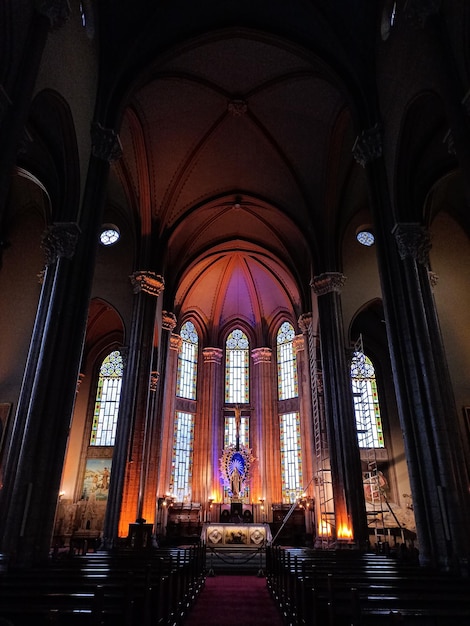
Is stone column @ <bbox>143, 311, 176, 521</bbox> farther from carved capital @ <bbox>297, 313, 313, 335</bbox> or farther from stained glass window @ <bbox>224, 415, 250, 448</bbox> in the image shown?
stained glass window @ <bbox>224, 415, 250, 448</bbox>

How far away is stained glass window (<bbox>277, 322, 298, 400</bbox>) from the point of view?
95.2 ft

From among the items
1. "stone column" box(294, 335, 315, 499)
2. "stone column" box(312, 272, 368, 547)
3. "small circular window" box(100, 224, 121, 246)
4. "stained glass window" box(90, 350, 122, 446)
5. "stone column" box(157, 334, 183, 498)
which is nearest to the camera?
"stone column" box(312, 272, 368, 547)

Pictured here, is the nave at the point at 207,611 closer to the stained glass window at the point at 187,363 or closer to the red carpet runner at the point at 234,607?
the red carpet runner at the point at 234,607

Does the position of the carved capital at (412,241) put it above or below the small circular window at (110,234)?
below

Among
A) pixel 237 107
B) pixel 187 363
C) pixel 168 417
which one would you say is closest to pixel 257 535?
pixel 168 417

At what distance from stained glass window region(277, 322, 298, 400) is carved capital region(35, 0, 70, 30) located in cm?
2238

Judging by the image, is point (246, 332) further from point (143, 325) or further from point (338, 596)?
point (338, 596)

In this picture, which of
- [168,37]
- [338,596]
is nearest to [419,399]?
[338,596]

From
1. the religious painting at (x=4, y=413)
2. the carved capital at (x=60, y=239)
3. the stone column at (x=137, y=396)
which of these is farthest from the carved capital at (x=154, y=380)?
the carved capital at (x=60, y=239)

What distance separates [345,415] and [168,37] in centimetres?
1357

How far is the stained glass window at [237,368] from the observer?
3041 cm

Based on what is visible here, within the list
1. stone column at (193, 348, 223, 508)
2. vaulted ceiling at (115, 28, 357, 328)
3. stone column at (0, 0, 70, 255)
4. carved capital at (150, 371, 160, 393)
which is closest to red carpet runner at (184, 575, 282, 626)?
stone column at (0, 0, 70, 255)

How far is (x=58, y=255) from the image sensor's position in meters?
10.8

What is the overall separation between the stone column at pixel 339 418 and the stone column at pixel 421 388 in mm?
6415
